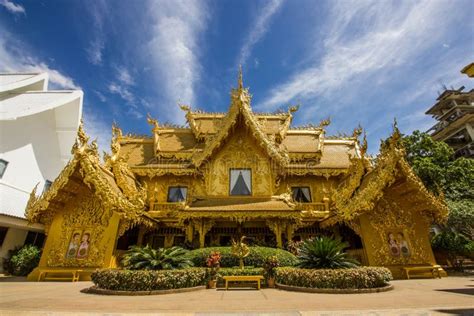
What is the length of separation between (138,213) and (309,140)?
11.5 meters

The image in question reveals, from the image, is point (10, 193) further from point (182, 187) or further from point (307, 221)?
point (307, 221)

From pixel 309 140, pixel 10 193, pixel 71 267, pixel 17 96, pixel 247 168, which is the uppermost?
pixel 17 96

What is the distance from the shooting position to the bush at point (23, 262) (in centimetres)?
1148

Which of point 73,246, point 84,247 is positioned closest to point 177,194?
point 84,247

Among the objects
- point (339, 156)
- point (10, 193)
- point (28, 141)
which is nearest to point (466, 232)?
point (339, 156)

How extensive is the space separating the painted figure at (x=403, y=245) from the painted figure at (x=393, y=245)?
0.58 ft

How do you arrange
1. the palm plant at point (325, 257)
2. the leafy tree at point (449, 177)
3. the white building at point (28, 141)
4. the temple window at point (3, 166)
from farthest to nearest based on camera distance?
the leafy tree at point (449, 177)
the temple window at point (3, 166)
the white building at point (28, 141)
the palm plant at point (325, 257)

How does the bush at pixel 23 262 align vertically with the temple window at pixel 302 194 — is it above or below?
below

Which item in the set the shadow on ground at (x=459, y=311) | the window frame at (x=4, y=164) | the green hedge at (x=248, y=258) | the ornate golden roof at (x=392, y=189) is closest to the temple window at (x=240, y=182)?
the green hedge at (x=248, y=258)

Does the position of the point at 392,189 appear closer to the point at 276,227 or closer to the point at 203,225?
the point at 276,227

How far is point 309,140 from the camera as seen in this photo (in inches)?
643

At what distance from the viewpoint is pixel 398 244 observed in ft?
32.2

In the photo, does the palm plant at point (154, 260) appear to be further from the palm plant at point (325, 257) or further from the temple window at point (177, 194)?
the temple window at point (177, 194)

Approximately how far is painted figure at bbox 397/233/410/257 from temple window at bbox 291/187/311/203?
15.1 ft
